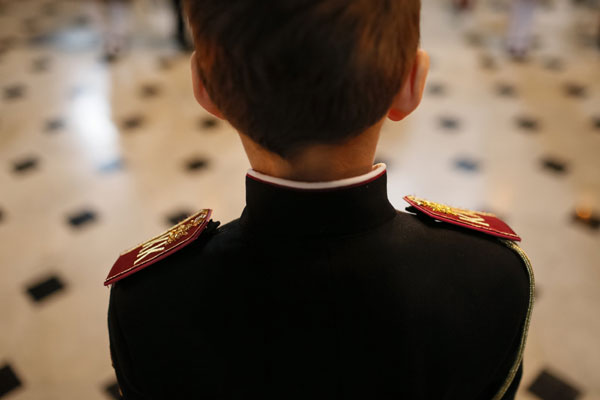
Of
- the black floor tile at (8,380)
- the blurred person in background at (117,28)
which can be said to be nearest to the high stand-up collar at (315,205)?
the black floor tile at (8,380)

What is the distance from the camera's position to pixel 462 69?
4.54 meters

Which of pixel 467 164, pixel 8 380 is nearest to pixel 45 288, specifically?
pixel 8 380

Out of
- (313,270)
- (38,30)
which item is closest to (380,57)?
(313,270)

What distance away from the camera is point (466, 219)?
2.41 ft

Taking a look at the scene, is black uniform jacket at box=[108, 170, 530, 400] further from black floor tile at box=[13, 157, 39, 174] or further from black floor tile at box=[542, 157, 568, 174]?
black floor tile at box=[13, 157, 39, 174]

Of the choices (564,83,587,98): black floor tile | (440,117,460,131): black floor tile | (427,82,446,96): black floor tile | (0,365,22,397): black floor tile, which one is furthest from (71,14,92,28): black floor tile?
(564,83,587,98): black floor tile

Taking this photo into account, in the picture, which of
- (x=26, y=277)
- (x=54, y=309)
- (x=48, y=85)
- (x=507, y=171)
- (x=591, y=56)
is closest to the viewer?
(x=54, y=309)

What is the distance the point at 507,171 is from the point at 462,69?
1.88m

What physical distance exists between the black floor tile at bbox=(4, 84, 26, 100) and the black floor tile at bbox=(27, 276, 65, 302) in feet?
8.77

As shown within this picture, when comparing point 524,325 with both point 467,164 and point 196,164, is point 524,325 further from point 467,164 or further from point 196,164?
point 196,164

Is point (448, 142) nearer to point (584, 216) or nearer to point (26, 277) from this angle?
point (584, 216)

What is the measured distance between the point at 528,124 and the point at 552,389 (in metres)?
2.44

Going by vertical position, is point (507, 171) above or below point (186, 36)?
below

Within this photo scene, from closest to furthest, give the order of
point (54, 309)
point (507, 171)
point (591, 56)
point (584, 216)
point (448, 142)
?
1. point (54, 309)
2. point (584, 216)
3. point (507, 171)
4. point (448, 142)
5. point (591, 56)
